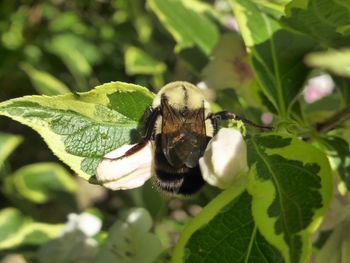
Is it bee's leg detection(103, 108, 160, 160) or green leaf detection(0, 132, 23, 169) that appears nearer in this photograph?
bee's leg detection(103, 108, 160, 160)

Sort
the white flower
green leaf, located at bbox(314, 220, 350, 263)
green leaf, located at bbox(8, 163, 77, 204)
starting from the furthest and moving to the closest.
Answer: green leaf, located at bbox(8, 163, 77, 204) → green leaf, located at bbox(314, 220, 350, 263) → the white flower

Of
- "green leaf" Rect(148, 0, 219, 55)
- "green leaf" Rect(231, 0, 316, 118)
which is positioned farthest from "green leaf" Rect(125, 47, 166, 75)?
"green leaf" Rect(231, 0, 316, 118)

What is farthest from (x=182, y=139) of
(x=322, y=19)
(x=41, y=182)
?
(x=41, y=182)

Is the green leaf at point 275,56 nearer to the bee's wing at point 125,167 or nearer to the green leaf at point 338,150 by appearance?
the green leaf at point 338,150

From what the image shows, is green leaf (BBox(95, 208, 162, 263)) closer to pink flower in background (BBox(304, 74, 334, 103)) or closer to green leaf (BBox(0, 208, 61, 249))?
green leaf (BBox(0, 208, 61, 249))

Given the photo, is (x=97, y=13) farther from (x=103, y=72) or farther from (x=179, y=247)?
(x=179, y=247)

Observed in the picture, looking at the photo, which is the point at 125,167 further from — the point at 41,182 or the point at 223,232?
the point at 41,182
